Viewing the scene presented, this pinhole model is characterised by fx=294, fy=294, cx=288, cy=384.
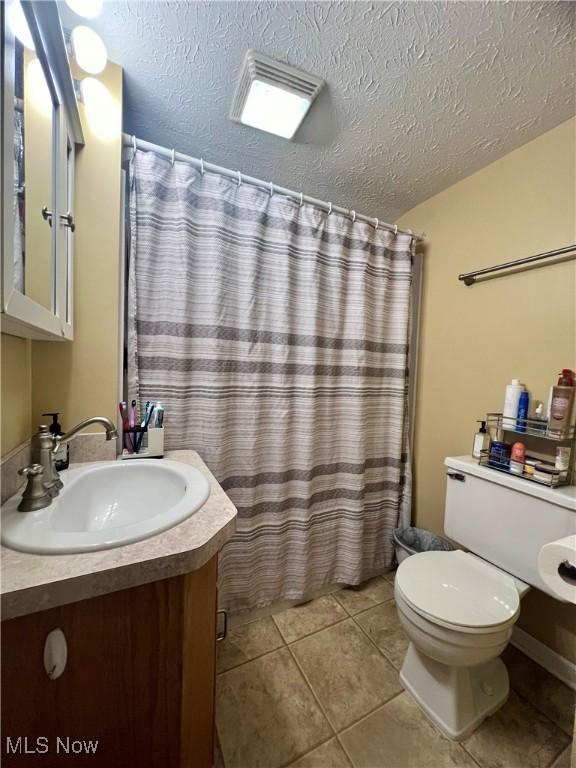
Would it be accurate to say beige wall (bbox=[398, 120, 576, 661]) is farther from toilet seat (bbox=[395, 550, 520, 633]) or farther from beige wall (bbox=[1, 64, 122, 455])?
beige wall (bbox=[1, 64, 122, 455])

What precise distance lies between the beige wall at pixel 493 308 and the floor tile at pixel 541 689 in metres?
0.12

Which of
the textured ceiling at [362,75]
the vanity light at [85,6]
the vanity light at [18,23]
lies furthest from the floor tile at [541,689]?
the vanity light at [85,6]

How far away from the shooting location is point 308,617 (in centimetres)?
143

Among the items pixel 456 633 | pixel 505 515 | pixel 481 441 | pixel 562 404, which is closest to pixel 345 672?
pixel 456 633

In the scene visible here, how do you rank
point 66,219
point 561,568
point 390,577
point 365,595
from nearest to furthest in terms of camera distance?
point 561,568 < point 66,219 < point 365,595 < point 390,577

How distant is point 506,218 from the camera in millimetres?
1365

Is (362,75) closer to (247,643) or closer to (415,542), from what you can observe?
(415,542)

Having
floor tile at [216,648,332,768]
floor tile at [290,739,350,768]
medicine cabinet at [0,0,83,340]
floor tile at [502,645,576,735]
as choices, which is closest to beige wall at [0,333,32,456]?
medicine cabinet at [0,0,83,340]

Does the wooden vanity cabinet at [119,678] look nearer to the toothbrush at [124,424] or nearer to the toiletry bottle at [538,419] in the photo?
the toothbrush at [124,424]

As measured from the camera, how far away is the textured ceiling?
33.4 inches

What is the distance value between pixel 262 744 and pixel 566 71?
2402 millimetres

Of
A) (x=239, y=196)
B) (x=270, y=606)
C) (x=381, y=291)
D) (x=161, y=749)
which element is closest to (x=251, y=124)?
(x=239, y=196)

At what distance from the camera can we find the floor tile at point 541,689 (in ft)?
3.39

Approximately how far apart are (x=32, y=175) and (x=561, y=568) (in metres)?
1.60
